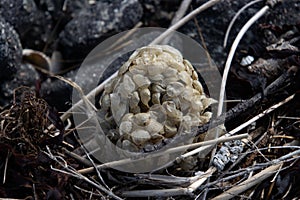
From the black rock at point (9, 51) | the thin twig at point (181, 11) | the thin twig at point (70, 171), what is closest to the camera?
the thin twig at point (70, 171)

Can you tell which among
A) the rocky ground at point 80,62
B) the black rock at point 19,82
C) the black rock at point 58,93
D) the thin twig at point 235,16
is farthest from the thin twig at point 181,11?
the black rock at point 19,82

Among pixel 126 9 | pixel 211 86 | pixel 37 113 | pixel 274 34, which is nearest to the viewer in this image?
pixel 37 113

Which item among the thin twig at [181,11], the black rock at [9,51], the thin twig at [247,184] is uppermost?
the thin twig at [181,11]

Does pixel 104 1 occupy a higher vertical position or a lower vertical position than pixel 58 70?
higher

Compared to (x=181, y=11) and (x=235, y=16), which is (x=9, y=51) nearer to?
(x=181, y=11)

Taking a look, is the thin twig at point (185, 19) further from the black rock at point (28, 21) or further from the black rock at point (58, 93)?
the black rock at point (28, 21)

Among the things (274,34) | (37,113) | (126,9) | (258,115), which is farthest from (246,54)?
(37,113)

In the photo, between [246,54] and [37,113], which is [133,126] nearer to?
[37,113]

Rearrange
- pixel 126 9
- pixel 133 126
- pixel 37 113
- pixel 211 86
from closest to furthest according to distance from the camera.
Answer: pixel 133 126
pixel 37 113
pixel 211 86
pixel 126 9

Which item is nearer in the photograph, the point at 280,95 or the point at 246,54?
the point at 280,95
